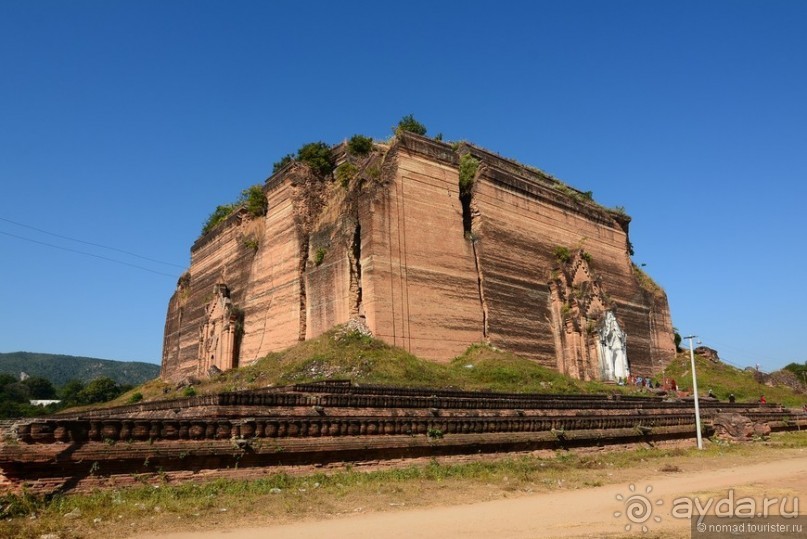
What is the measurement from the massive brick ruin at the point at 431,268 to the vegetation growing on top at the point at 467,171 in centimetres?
6

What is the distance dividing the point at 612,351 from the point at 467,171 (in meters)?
11.9

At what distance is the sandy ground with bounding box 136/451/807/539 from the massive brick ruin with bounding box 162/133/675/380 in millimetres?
14217

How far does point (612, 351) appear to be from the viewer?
31.6m

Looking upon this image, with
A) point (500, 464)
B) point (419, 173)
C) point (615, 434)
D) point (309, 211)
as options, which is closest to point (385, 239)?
point (419, 173)

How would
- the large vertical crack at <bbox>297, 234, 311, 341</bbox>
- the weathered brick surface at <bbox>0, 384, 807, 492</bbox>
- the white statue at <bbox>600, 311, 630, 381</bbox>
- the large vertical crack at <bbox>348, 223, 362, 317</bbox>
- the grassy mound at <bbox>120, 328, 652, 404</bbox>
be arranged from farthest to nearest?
the white statue at <bbox>600, 311, 630, 381</bbox>, the large vertical crack at <bbox>297, 234, 311, 341</bbox>, the large vertical crack at <bbox>348, 223, 362, 317</bbox>, the grassy mound at <bbox>120, 328, 652, 404</bbox>, the weathered brick surface at <bbox>0, 384, 807, 492</bbox>

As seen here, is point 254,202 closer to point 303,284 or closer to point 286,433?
point 303,284

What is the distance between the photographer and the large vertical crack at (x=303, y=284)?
85.7 ft

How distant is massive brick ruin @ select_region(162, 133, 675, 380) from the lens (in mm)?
23906

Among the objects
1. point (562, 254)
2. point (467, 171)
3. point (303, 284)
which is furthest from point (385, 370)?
point (562, 254)

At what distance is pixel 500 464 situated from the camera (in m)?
11.0

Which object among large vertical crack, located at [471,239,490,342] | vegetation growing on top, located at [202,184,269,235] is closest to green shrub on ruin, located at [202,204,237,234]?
vegetation growing on top, located at [202,184,269,235]

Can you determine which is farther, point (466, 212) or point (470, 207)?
point (466, 212)

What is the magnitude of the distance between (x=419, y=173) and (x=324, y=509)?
65.2 ft

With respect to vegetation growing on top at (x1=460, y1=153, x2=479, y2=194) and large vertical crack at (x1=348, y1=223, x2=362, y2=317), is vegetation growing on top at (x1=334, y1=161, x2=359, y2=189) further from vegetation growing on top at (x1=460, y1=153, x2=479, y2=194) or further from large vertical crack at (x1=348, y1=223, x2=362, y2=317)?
vegetation growing on top at (x1=460, y1=153, x2=479, y2=194)
